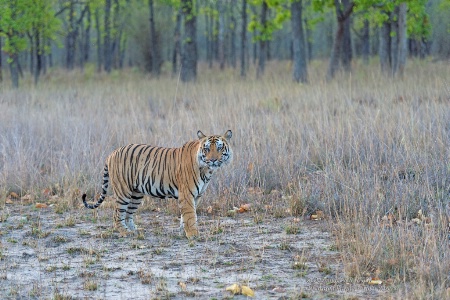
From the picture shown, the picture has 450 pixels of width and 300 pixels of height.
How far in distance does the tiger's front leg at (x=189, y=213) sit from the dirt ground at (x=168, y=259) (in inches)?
4.0

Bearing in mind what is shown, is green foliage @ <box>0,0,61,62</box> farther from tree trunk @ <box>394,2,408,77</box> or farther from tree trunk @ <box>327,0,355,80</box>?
tree trunk @ <box>394,2,408,77</box>

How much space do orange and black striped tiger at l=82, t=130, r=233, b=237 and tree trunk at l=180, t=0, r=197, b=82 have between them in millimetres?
14830

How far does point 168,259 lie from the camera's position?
5.61 m

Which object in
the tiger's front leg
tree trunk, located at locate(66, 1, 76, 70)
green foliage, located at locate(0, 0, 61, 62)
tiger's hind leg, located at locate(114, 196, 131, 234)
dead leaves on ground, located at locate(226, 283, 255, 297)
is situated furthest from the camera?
tree trunk, located at locate(66, 1, 76, 70)

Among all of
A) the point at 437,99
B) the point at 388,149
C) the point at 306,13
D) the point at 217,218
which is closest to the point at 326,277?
the point at 217,218

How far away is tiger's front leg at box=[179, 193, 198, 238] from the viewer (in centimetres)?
616

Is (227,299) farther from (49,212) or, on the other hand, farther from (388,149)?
(388,149)

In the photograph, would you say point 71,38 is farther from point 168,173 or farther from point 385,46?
point 168,173

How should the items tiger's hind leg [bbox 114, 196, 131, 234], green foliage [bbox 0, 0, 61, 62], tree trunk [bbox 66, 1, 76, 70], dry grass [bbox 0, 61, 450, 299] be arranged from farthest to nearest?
tree trunk [bbox 66, 1, 76, 70] < green foliage [bbox 0, 0, 61, 62] < tiger's hind leg [bbox 114, 196, 131, 234] < dry grass [bbox 0, 61, 450, 299]

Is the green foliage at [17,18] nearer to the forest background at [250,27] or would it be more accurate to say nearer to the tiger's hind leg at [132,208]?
the forest background at [250,27]

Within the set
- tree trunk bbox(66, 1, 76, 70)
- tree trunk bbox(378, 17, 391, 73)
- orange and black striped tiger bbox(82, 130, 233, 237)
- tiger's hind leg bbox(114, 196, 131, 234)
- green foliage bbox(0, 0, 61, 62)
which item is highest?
tree trunk bbox(66, 1, 76, 70)

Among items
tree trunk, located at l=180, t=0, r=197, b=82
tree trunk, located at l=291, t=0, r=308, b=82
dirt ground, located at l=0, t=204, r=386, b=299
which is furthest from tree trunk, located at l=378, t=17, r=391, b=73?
dirt ground, located at l=0, t=204, r=386, b=299

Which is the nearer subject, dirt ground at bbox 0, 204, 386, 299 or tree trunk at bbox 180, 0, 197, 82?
dirt ground at bbox 0, 204, 386, 299

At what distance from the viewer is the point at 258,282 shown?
4965 millimetres
